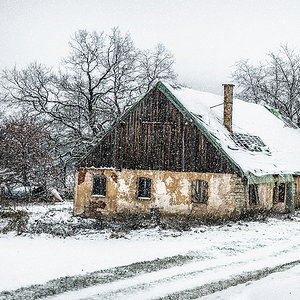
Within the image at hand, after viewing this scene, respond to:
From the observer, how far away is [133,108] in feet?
64.6

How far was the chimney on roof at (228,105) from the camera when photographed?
20672 millimetres

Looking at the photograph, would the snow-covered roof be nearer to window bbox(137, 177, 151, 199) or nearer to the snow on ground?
window bbox(137, 177, 151, 199)

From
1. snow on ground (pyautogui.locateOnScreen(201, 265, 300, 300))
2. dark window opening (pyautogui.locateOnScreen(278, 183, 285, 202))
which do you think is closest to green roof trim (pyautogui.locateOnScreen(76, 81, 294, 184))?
dark window opening (pyautogui.locateOnScreen(278, 183, 285, 202))

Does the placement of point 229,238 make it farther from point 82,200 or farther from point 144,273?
point 82,200

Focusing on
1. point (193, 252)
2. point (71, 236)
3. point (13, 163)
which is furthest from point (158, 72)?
point (193, 252)

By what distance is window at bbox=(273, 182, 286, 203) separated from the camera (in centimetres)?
2085

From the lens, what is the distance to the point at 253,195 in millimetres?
19625

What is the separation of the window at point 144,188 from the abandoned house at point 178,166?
0.05 metres

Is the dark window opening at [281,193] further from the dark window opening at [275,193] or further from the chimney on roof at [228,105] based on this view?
the chimney on roof at [228,105]

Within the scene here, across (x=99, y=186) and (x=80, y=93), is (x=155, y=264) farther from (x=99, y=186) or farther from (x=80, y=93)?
(x=80, y=93)

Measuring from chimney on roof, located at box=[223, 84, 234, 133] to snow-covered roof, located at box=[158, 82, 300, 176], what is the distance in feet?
1.07

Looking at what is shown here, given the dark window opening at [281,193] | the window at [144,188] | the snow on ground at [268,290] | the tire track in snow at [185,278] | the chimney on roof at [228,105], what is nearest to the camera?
the snow on ground at [268,290]

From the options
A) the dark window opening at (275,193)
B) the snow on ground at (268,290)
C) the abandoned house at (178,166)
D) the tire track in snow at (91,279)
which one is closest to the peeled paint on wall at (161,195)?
the abandoned house at (178,166)

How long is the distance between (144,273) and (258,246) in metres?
4.78
